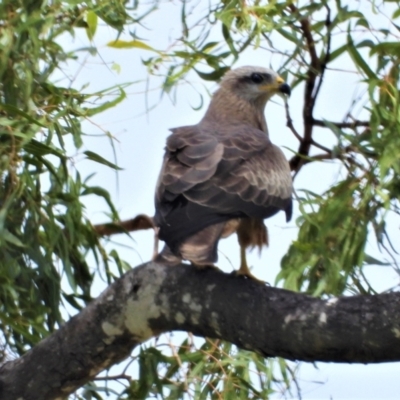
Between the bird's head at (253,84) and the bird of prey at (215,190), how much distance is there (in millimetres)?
505

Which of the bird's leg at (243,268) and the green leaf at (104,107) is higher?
the green leaf at (104,107)

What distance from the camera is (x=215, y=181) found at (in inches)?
137

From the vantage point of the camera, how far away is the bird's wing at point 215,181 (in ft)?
11.0

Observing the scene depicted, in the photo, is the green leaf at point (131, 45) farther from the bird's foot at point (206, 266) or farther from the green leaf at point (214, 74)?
the bird's foot at point (206, 266)

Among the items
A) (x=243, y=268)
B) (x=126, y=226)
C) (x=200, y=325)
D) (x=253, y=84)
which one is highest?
(x=253, y=84)

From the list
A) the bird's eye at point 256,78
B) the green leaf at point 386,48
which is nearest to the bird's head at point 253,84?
the bird's eye at point 256,78

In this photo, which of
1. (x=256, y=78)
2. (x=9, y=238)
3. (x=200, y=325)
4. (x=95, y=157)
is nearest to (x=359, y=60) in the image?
(x=95, y=157)

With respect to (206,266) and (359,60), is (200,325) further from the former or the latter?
(359,60)

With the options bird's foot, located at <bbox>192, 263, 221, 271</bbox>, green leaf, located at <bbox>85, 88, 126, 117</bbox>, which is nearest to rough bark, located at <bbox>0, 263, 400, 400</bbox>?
bird's foot, located at <bbox>192, 263, 221, 271</bbox>

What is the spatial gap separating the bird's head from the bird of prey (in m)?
0.51

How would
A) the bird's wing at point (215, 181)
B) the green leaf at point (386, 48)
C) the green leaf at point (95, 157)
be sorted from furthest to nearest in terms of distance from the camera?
1. the green leaf at point (386, 48)
2. the green leaf at point (95, 157)
3. the bird's wing at point (215, 181)

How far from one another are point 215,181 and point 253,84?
144 centimetres

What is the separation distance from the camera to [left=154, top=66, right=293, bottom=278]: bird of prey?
3309mm


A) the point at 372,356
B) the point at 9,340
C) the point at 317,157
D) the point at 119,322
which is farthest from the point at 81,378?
the point at 317,157
